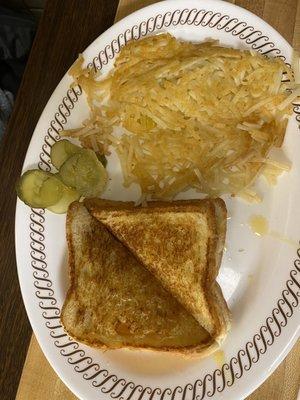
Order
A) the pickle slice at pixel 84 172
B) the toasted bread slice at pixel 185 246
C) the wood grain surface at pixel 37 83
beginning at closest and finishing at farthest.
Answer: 1. the toasted bread slice at pixel 185 246
2. the pickle slice at pixel 84 172
3. the wood grain surface at pixel 37 83

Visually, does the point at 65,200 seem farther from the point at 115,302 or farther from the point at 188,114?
the point at 188,114

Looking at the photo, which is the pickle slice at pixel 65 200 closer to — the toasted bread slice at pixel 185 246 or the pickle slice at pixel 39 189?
the pickle slice at pixel 39 189

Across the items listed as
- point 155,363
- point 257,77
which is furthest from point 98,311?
point 257,77

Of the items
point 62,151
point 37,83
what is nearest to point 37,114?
point 37,83

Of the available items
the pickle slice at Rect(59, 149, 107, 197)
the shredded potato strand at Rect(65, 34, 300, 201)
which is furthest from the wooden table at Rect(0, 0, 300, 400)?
the pickle slice at Rect(59, 149, 107, 197)

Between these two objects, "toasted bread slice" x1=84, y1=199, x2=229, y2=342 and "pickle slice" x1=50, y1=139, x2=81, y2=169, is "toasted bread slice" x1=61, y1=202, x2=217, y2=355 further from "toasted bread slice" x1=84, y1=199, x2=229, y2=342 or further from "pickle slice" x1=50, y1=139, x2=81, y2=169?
"pickle slice" x1=50, y1=139, x2=81, y2=169

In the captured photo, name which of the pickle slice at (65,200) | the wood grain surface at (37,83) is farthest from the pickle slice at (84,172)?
the wood grain surface at (37,83)
